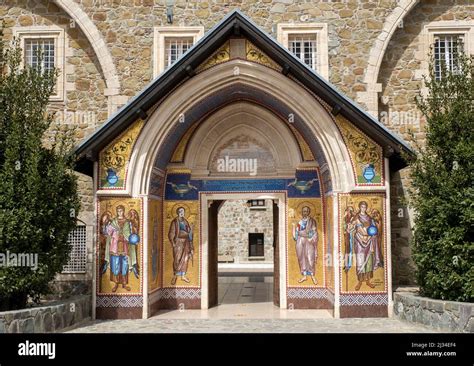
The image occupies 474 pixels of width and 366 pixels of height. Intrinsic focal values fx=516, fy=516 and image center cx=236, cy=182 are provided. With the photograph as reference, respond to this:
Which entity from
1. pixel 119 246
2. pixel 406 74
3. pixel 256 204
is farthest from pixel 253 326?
pixel 256 204

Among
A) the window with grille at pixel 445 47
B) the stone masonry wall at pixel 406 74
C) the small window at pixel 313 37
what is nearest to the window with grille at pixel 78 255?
the small window at pixel 313 37

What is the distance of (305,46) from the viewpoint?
14.7m

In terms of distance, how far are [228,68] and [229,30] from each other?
2.68 feet

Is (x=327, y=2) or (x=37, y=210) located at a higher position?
(x=327, y=2)

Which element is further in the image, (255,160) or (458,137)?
(255,160)

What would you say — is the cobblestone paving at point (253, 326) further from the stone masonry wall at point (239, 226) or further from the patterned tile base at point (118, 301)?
the stone masonry wall at point (239, 226)

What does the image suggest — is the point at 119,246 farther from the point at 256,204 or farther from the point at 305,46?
the point at 256,204

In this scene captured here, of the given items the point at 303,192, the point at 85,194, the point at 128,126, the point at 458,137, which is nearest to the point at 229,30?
the point at 128,126

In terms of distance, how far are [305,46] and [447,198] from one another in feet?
21.5

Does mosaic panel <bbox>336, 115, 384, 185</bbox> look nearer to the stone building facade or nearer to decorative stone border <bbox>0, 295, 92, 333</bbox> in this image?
the stone building facade

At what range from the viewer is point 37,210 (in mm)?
10023

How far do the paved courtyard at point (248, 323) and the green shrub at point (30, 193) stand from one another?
145cm

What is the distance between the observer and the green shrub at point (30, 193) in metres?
9.71

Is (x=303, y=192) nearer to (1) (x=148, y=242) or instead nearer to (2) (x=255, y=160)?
(2) (x=255, y=160)
